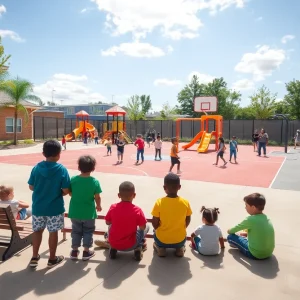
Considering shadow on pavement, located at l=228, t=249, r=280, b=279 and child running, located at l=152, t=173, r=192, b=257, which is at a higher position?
child running, located at l=152, t=173, r=192, b=257

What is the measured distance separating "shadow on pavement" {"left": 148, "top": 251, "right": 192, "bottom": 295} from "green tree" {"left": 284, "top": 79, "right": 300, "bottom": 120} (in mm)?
46742

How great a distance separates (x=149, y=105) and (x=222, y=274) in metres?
91.9

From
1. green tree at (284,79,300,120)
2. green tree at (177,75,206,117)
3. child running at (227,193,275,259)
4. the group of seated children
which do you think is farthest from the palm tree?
green tree at (177,75,206,117)

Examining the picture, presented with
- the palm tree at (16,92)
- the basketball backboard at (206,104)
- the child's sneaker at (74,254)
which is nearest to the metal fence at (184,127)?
the palm tree at (16,92)

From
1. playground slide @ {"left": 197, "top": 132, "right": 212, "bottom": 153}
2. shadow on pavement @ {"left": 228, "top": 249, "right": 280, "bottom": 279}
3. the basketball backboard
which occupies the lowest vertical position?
shadow on pavement @ {"left": 228, "top": 249, "right": 280, "bottom": 279}

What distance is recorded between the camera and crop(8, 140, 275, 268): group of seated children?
13.3 ft

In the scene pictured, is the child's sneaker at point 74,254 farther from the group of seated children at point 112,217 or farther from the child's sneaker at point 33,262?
the child's sneaker at point 33,262

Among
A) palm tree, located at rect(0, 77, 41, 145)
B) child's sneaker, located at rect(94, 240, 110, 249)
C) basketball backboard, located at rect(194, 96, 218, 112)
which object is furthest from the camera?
basketball backboard, located at rect(194, 96, 218, 112)

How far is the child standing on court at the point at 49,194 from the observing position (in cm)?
404

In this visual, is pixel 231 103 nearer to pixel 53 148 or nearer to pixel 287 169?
pixel 287 169

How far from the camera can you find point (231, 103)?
7119cm

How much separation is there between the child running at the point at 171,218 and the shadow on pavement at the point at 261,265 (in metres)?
0.86

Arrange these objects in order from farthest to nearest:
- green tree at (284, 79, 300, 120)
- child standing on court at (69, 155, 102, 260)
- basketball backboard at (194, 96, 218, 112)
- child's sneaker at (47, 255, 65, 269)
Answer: green tree at (284, 79, 300, 120) → basketball backboard at (194, 96, 218, 112) → child standing on court at (69, 155, 102, 260) → child's sneaker at (47, 255, 65, 269)

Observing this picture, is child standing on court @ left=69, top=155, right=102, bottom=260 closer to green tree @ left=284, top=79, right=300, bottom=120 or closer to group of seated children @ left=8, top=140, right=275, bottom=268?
group of seated children @ left=8, top=140, right=275, bottom=268
